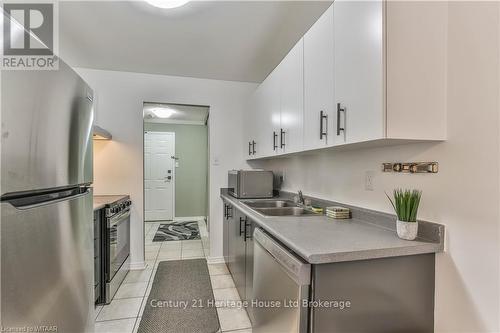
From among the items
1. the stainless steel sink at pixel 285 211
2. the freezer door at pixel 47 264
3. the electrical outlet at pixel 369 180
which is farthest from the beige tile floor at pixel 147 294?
the electrical outlet at pixel 369 180

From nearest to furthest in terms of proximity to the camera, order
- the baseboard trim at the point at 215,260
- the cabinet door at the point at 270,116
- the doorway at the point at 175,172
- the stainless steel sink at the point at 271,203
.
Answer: the cabinet door at the point at 270,116 → the stainless steel sink at the point at 271,203 → the baseboard trim at the point at 215,260 → the doorway at the point at 175,172

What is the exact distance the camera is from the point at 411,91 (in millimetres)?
1090

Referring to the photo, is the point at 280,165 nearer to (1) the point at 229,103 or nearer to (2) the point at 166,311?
(1) the point at 229,103

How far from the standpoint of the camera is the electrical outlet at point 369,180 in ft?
5.16

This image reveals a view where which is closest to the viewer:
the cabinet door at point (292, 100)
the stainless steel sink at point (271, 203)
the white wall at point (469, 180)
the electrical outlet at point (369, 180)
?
the white wall at point (469, 180)

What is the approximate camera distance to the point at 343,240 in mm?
1189

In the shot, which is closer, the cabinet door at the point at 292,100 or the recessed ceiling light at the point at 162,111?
the cabinet door at the point at 292,100

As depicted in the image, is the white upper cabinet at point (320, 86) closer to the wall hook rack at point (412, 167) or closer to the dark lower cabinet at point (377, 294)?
the wall hook rack at point (412, 167)

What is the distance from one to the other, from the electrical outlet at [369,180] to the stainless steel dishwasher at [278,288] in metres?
0.73

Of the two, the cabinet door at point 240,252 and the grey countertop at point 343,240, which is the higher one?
the grey countertop at point 343,240

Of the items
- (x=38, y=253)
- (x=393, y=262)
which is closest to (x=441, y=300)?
(x=393, y=262)

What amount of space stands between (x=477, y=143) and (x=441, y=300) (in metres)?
0.73

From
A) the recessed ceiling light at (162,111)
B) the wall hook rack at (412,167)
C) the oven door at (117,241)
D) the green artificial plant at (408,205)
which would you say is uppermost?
the recessed ceiling light at (162,111)

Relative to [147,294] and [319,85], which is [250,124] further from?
[147,294]
